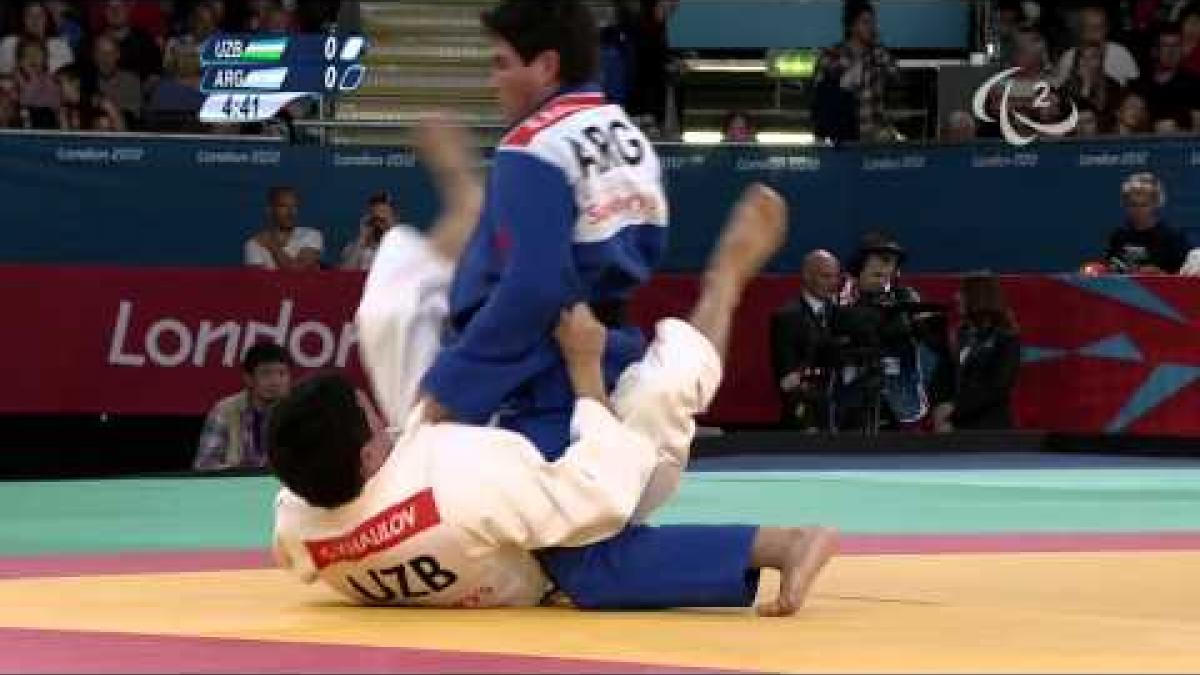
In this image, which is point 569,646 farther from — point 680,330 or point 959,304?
point 959,304

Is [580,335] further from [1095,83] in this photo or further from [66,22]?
[66,22]

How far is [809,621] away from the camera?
7477 millimetres

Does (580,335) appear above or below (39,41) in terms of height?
above

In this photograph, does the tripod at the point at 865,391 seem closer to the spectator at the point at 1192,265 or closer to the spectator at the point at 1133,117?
the spectator at the point at 1192,265

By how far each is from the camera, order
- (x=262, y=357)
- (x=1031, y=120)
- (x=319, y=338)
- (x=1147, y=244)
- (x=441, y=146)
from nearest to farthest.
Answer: (x=441, y=146) → (x=262, y=357) → (x=319, y=338) → (x=1147, y=244) → (x=1031, y=120)

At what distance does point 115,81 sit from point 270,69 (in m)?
3.08

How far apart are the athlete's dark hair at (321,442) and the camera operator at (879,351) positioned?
35.8 feet

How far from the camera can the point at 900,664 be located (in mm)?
6344

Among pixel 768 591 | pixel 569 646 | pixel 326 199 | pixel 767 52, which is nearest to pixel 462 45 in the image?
pixel 767 52

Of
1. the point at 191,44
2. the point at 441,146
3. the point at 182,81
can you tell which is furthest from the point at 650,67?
the point at 441,146

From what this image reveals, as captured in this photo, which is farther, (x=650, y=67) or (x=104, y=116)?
(x=650, y=67)

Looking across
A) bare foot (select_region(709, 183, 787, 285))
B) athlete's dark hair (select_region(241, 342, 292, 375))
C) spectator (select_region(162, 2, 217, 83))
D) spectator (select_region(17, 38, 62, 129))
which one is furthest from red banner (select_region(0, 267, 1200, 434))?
bare foot (select_region(709, 183, 787, 285))

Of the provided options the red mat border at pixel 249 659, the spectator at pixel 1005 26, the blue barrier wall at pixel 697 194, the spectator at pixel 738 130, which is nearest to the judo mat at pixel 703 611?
the red mat border at pixel 249 659

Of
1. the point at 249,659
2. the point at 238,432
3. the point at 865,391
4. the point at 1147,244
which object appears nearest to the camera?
the point at 249,659
